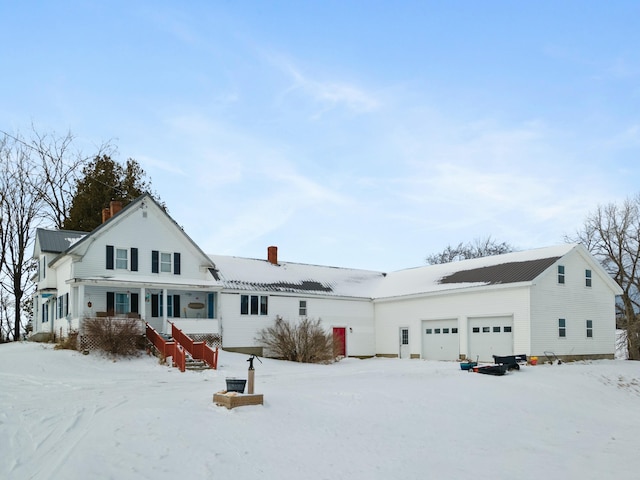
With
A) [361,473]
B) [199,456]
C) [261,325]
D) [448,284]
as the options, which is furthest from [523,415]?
[261,325]

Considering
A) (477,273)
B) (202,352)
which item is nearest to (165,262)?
(202,352)

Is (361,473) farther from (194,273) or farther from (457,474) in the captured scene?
(194,273)

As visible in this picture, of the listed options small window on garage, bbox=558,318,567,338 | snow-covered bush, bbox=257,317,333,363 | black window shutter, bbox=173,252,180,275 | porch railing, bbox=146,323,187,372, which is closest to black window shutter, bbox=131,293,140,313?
black window shutter, bbox=173,252,180,275

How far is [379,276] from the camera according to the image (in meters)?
43.9

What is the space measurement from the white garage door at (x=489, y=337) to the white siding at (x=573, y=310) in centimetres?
134

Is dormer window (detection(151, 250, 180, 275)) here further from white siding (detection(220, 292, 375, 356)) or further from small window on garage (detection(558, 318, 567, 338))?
small window on garage (detection(558, 318, 567, 338))

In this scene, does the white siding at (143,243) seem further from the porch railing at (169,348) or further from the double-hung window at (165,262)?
the porch railing at (169,348)

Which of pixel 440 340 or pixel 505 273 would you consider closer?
pixel 505 273

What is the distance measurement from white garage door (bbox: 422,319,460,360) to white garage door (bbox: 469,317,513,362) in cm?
98

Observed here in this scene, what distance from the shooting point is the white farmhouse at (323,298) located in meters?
29.4

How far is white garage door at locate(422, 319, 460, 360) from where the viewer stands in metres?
32.3

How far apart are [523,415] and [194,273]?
1979cm

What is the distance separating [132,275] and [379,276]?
63.8ft

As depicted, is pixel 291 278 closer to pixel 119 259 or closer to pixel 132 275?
pixel 132 275
